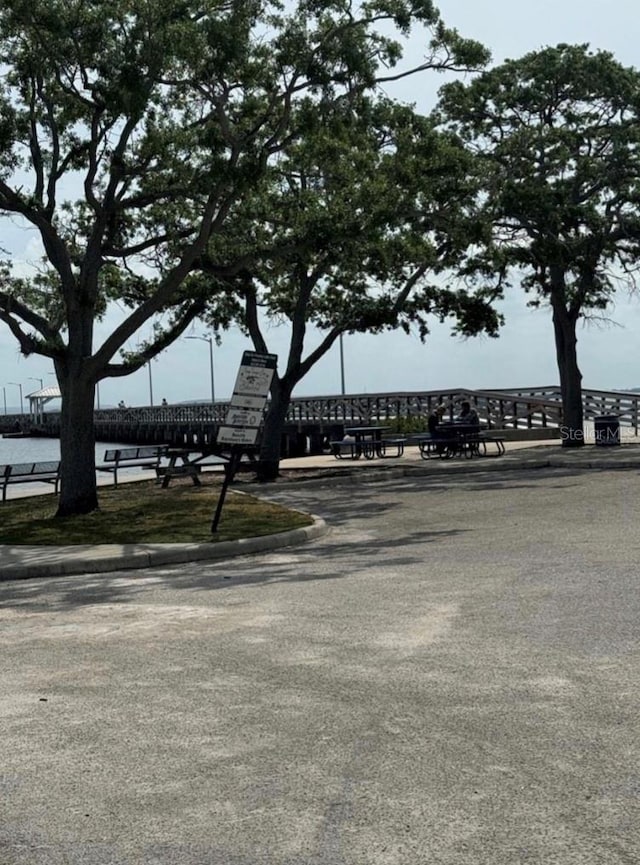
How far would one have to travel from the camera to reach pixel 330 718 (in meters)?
6.19

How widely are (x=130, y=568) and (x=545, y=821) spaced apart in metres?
9.99

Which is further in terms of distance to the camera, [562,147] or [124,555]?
[562,147]

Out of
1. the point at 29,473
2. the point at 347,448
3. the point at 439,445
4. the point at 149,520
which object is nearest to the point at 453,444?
the point at 439,445

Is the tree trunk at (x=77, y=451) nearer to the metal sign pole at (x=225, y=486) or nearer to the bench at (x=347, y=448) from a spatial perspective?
the metal sign pole at (x=225, y=486)

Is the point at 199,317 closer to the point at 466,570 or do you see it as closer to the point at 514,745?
the point at 466,570

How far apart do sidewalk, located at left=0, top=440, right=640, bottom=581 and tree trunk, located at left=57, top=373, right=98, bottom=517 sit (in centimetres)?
440

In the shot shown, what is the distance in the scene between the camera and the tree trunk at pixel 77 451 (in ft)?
66.6

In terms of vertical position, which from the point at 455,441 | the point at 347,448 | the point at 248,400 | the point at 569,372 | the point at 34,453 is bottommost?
the point at 34,453

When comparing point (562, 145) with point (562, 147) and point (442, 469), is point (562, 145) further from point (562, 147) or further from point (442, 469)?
point (442, 469)

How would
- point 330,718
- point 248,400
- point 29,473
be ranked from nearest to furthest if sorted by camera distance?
point 330,718 < point 248,400 < point 29,473

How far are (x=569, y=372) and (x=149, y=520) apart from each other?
65.6 feet

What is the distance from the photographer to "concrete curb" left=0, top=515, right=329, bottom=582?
13859mm

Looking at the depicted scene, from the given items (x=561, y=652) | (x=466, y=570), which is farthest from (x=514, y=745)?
(x=466, y=570)

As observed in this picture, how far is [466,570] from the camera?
1181 cm
